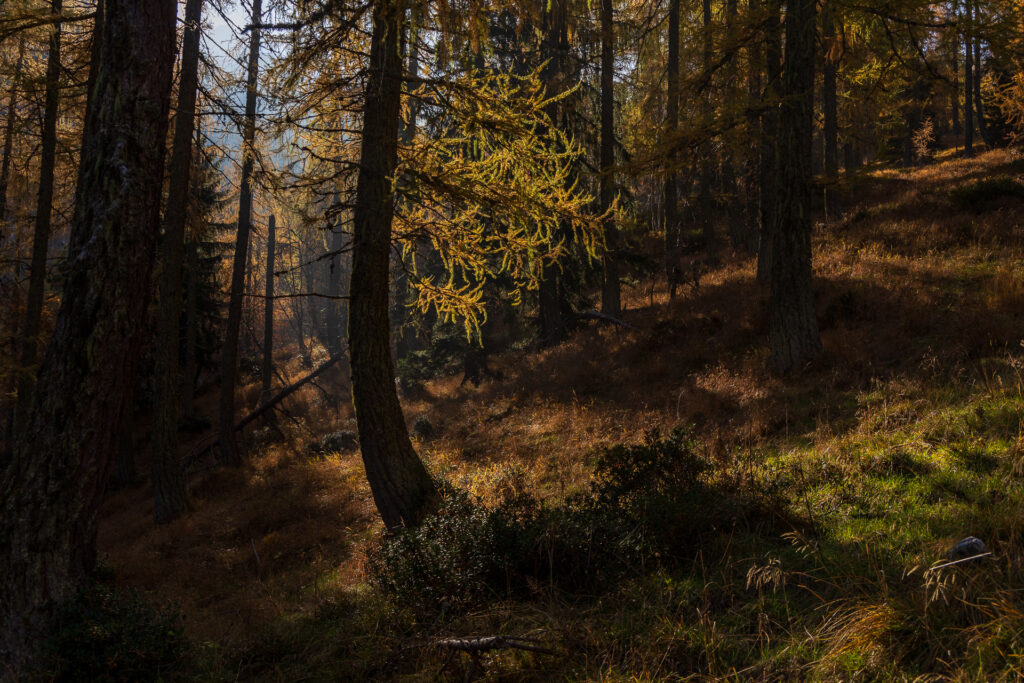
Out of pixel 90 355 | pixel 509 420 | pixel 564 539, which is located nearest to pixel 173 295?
pixel 90 355

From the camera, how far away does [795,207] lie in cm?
891

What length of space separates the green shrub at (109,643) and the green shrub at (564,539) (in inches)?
67.6

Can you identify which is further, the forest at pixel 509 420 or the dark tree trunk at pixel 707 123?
the dark tree trunk at pixel 707 123

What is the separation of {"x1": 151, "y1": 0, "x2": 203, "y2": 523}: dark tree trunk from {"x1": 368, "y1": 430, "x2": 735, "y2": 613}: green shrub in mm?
7897

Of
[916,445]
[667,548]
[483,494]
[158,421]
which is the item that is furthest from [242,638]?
[158,421]

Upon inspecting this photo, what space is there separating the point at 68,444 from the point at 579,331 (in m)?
13.1

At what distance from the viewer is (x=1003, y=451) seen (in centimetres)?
456

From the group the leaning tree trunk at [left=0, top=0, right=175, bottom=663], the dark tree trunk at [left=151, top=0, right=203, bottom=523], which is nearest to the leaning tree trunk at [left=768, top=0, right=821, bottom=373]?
the leaning tree trunk at [left=0, top=0, right=175, bottom=663]

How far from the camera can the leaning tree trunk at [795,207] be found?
891 centimetres

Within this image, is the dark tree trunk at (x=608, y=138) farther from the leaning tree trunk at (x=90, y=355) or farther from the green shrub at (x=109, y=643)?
the green shrub at (x=109, y=643)

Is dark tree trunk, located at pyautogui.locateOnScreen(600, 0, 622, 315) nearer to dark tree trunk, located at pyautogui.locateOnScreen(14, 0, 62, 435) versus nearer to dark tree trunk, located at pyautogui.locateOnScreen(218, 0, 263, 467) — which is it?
dark tree trunk, located at pyautogui.locateOnScreen(218, 0, 263, 467)

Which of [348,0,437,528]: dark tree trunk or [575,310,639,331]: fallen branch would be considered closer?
[348,0,437,528]: dark tree trunk

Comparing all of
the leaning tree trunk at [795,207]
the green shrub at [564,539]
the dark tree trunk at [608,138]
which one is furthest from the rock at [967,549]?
the dark tree trunk at [608,138]

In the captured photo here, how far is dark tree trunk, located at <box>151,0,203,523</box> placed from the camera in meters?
10.8
